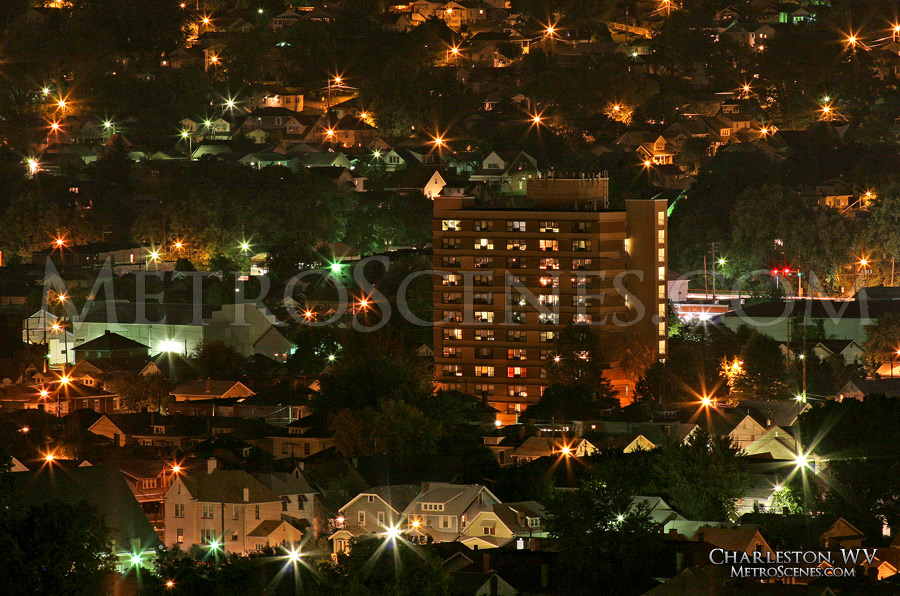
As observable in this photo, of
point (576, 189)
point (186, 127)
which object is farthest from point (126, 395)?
point (186, 127)

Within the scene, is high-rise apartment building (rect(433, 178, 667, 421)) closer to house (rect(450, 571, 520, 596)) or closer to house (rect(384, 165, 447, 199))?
house (rect(384, 165, 447, 199))

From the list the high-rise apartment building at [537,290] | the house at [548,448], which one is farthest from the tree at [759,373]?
the house at [548,448]

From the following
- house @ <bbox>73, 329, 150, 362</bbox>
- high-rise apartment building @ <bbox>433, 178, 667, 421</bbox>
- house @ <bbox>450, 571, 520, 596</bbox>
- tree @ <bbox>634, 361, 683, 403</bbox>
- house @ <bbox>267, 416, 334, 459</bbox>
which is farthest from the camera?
house @ <bbox>73, 329, 150, 362</bbox>

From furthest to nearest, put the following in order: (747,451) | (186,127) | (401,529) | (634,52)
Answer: (634,52) → (186,127) → (747,451) → (401,529)

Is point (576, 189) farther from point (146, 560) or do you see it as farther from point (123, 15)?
point (123, 15)

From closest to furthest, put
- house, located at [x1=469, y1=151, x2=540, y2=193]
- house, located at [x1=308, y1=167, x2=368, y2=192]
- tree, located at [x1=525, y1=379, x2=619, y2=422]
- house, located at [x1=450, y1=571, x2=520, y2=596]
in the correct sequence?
house, located at [x1=450, y1=571, x2=520, y2=596]
tree, located at [x1=525, y1=379, x2=619, y2=422]
house, located at [x1=469, y1=151, x2=540, y2=193]
house, located at [x1=308, y1=167, x2=368, y2=192]

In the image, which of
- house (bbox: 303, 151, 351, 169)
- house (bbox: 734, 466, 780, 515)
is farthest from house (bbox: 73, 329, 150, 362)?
house (bbox: 734, 466, 780, 515)
